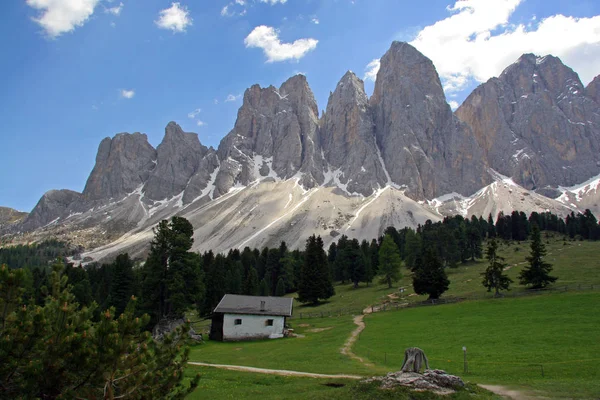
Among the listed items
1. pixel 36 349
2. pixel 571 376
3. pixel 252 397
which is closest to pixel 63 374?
pixel 36 349

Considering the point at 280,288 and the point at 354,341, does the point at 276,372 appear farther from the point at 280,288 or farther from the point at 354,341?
the point at 280,288

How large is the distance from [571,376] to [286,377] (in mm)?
14338

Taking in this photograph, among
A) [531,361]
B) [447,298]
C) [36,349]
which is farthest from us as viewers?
[447,298]

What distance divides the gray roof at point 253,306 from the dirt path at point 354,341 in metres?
8.67

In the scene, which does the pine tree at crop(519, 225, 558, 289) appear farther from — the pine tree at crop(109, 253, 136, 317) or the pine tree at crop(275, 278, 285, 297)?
the pine tree at crop(109, 253, 136, 317)

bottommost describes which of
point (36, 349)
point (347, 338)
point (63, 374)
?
point (347, 338)

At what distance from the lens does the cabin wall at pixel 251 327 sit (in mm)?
49938

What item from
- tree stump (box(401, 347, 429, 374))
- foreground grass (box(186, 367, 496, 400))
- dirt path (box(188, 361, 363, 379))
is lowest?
dirt path (box(188, 361, 363, 379))

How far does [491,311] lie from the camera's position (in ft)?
146

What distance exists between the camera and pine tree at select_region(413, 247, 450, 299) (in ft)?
195

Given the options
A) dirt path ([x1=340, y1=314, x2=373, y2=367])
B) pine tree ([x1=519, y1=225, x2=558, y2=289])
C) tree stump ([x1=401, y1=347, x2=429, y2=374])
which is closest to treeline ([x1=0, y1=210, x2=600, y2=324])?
pine tree ([x1=519, y1=225, x2=558, y2=289])

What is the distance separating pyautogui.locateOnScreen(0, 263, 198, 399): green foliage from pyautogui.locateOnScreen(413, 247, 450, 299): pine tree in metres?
55.1

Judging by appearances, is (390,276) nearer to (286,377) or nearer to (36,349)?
(286,377)

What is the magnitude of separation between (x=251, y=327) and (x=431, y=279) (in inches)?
1071
